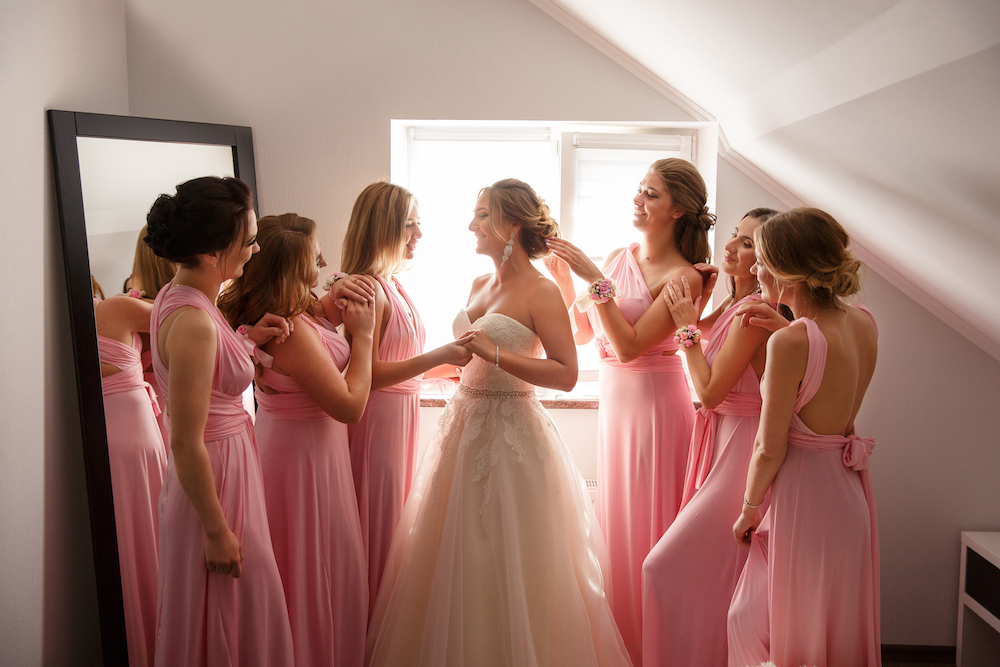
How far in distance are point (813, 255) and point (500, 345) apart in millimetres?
999

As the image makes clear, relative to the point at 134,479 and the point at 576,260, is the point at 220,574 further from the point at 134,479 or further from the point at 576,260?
the point at 576,260

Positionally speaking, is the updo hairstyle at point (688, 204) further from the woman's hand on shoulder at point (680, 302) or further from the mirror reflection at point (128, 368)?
the mirror reflection at point (128, 368)

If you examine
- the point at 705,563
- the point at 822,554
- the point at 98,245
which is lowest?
the point at 705,563

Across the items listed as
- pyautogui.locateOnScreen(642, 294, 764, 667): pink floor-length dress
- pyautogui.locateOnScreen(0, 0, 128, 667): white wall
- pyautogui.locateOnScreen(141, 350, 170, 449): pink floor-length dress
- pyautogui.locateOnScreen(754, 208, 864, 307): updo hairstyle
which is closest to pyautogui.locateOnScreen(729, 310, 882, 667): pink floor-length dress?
pyautogui.locateOnScreen(754, 208, 864, 307): updo hairstyle

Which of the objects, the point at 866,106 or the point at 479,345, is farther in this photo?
the point at 479,345

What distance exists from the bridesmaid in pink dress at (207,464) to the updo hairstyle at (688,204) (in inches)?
61.3

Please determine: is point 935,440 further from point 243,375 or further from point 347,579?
point 243,375

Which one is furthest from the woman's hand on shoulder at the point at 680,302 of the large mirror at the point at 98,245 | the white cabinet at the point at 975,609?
the large mirror at the point at 98,245

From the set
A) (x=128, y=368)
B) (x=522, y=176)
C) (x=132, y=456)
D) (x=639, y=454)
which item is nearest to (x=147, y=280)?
(x=128, y=368)

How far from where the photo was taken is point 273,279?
204 cm

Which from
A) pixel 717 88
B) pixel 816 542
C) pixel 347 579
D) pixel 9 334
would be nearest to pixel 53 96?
pixel 9 334

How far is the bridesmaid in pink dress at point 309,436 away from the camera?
2029mm

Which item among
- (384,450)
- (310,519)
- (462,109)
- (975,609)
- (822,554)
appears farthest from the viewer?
(462,109)

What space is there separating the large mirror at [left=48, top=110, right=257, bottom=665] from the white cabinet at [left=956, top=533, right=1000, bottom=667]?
3.46 meters
